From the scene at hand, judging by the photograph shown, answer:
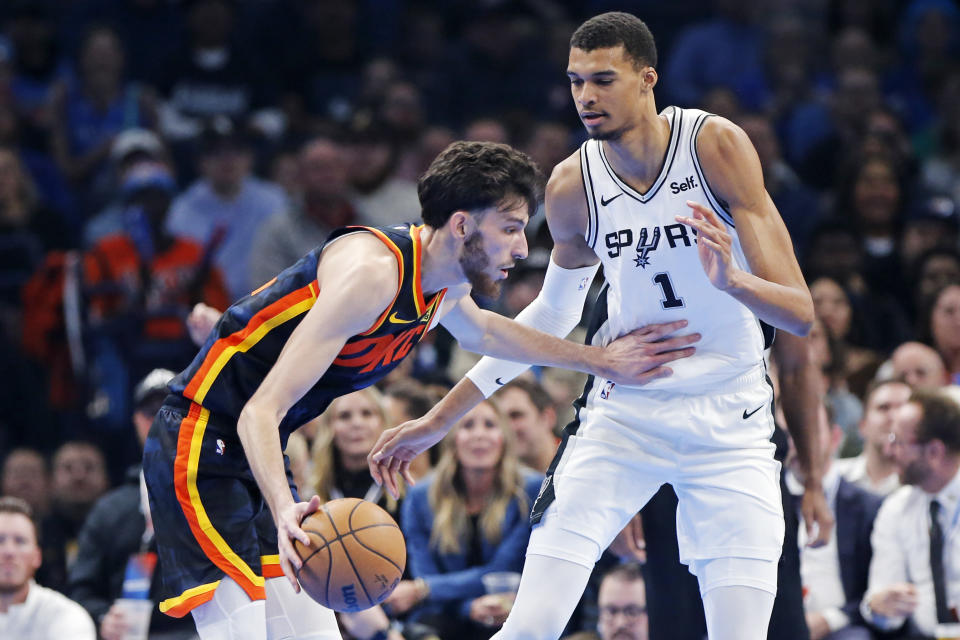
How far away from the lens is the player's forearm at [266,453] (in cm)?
387

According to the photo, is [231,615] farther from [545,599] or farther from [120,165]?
[120,165]

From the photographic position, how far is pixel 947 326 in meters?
8.40

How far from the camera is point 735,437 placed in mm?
4605

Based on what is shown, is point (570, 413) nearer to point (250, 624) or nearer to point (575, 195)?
point (575, 195)

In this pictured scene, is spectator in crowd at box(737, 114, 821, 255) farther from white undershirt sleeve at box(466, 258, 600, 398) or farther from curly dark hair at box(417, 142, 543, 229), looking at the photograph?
curly dark hair at box(417, 142, 543, 229)

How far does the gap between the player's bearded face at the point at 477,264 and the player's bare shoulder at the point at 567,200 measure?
540 millimetres

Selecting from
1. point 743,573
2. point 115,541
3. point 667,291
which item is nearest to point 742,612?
point 743,573

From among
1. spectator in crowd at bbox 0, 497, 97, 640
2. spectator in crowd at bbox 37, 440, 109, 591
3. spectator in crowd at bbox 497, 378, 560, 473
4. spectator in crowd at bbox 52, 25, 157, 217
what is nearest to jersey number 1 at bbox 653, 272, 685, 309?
spectator in crowd at bbox 497, 378, 560, 473

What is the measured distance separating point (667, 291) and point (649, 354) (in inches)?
8.9

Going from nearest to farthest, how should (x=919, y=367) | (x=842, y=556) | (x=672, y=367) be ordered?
1. (x=672, y=367)
2. (x=842, y=556)
3. (x=919, y=367)

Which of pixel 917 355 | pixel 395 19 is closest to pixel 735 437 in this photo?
pixel 917 355

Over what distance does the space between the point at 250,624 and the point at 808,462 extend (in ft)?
7.32

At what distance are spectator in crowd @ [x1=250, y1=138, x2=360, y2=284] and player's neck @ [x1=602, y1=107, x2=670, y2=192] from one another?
512cm

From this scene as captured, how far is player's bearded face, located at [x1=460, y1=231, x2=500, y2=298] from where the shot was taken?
4426mm
